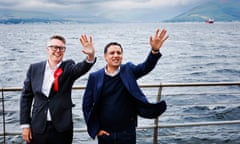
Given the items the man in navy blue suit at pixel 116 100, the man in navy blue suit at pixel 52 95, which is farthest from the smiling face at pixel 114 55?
the man in navy blue suit at pixel 52 95

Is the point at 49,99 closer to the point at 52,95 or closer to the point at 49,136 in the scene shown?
the point at 52,95

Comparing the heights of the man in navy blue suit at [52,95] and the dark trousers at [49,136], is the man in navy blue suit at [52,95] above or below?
above

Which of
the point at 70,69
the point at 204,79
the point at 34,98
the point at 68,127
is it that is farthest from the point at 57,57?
the point at 204,79

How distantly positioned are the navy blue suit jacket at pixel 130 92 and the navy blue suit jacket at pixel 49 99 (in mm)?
161

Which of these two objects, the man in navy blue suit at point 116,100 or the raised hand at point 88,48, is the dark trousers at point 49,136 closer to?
the man in navy blue suit at point 116,100

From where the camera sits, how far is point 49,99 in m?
2.90

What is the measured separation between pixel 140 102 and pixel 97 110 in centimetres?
43

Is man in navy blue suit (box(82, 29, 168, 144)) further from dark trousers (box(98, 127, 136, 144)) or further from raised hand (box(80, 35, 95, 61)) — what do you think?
raised hand (box(80, 35, 95, 61))

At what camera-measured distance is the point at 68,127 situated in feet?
9.73

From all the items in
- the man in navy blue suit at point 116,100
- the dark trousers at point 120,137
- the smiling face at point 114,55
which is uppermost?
the smiling face at point 114,55

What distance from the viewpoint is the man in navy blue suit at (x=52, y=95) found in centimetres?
287

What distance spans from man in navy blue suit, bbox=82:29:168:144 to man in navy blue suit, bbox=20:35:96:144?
0.59 ft

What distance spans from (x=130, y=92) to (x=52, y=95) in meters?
0.74

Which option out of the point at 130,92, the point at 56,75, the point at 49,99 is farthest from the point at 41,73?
the point at 130,92
